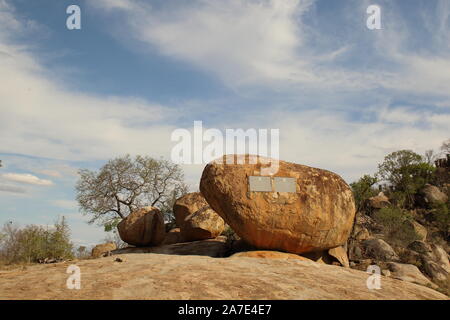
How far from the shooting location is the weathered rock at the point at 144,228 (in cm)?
1477

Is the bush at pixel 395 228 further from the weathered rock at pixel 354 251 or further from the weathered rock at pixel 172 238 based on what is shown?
the weathered rock at pixel 172 238

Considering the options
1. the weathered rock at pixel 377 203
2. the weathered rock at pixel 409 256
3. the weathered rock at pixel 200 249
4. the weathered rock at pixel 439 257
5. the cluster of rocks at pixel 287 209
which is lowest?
the weathered rock at pixel 439 257

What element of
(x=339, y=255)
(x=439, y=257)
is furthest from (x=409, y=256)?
(x=339, y=255)

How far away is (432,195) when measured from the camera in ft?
92.1

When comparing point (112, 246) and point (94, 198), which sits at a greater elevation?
point (94, 198)

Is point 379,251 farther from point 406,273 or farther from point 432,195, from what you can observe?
point 432,195

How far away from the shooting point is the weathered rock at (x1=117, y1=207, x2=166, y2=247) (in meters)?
14.8

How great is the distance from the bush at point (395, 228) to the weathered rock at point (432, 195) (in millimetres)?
8007

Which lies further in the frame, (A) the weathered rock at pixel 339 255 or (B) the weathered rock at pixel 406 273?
(A) the weathered rock at pixel 339 255

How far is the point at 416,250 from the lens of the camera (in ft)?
50.3

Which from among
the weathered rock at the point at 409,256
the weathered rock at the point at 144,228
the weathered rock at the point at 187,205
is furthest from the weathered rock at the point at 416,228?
the weathered rock at the point at 144,228

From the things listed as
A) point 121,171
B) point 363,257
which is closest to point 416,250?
point 363,257
